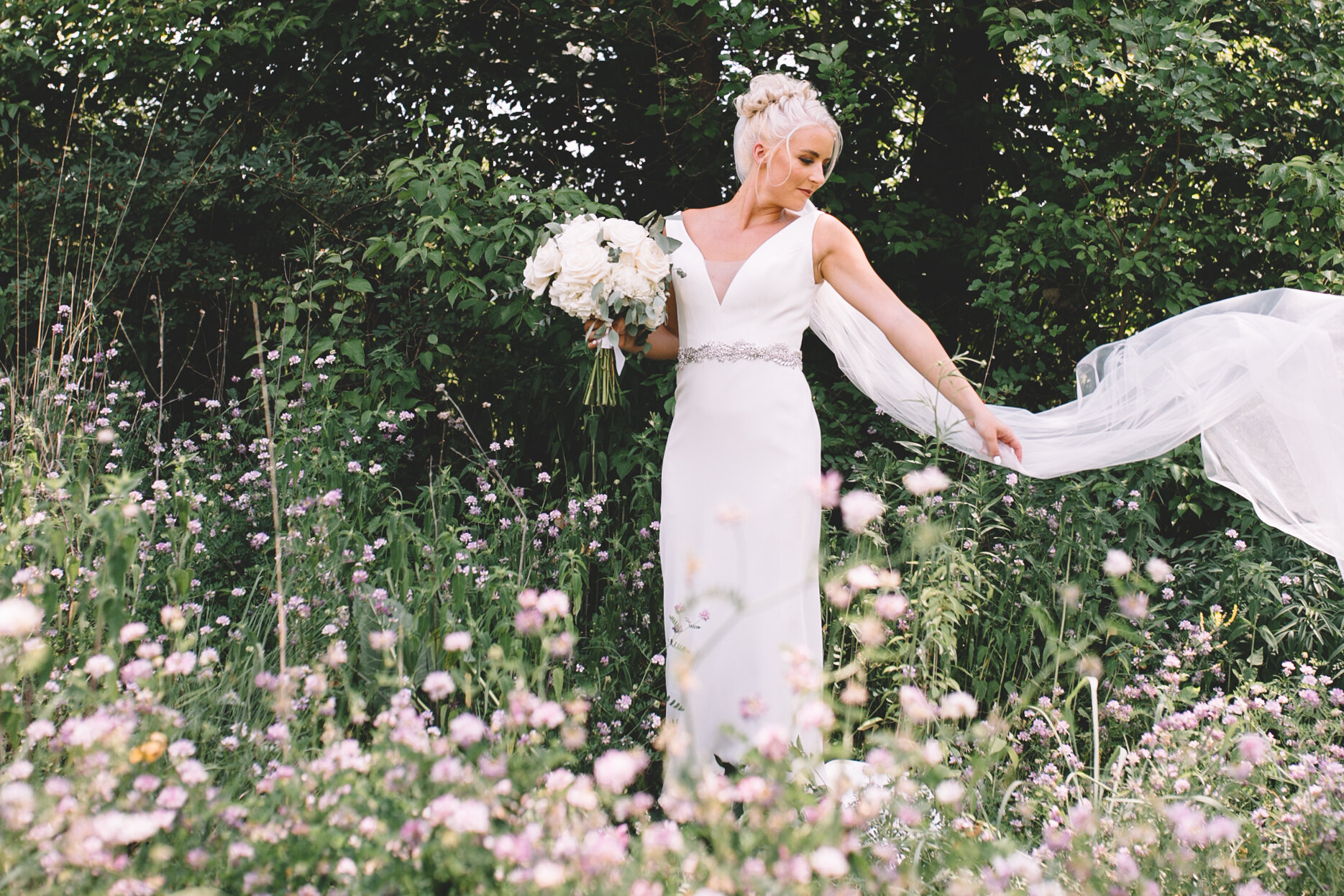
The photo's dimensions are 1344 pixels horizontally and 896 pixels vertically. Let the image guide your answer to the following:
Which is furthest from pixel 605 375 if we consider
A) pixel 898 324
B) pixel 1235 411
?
pixel 1235 411

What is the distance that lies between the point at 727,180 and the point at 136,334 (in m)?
3.22

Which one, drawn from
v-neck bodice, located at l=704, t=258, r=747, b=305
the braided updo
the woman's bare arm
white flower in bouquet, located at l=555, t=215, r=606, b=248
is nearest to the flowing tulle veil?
the woman's bare arm

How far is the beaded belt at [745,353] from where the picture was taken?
115 inches

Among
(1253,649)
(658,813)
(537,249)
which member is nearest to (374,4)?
(537,249)

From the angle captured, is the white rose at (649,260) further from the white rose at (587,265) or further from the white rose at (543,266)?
the white rose at (543,266)

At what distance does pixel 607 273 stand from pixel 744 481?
72 centimetres

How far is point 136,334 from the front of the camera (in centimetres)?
525

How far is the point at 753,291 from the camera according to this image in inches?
115

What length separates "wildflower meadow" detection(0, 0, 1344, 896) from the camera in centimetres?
156

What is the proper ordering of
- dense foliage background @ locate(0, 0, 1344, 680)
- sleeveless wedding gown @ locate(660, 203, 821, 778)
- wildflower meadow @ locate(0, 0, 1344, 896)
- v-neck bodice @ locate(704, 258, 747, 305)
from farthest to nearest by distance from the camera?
dense foliage background @ locate(0, 0, 1344, 680) < v-neck bodice @ locate(704, 258, 747, 305) < sleeveless wedding gown @ locate(660, 203, 821, 778) < wildflower meadow @ locate(0, 0, 1344, 896)

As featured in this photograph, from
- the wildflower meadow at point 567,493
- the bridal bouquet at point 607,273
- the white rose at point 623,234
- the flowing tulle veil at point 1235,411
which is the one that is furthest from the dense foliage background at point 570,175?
the white rose at point 623,234

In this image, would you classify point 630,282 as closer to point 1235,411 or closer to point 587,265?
point 587,265

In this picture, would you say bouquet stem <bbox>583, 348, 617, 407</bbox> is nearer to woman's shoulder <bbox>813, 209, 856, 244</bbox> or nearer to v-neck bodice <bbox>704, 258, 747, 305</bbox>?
v-neck bodice <bbox>704, 258, 747, 305</bbox>

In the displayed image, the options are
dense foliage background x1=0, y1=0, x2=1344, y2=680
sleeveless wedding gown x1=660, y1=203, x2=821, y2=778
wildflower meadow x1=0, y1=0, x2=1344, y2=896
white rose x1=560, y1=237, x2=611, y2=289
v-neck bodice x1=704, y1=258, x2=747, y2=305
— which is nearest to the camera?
wildflower meadow x1=0, y1=0, x2=1344, y2=896
